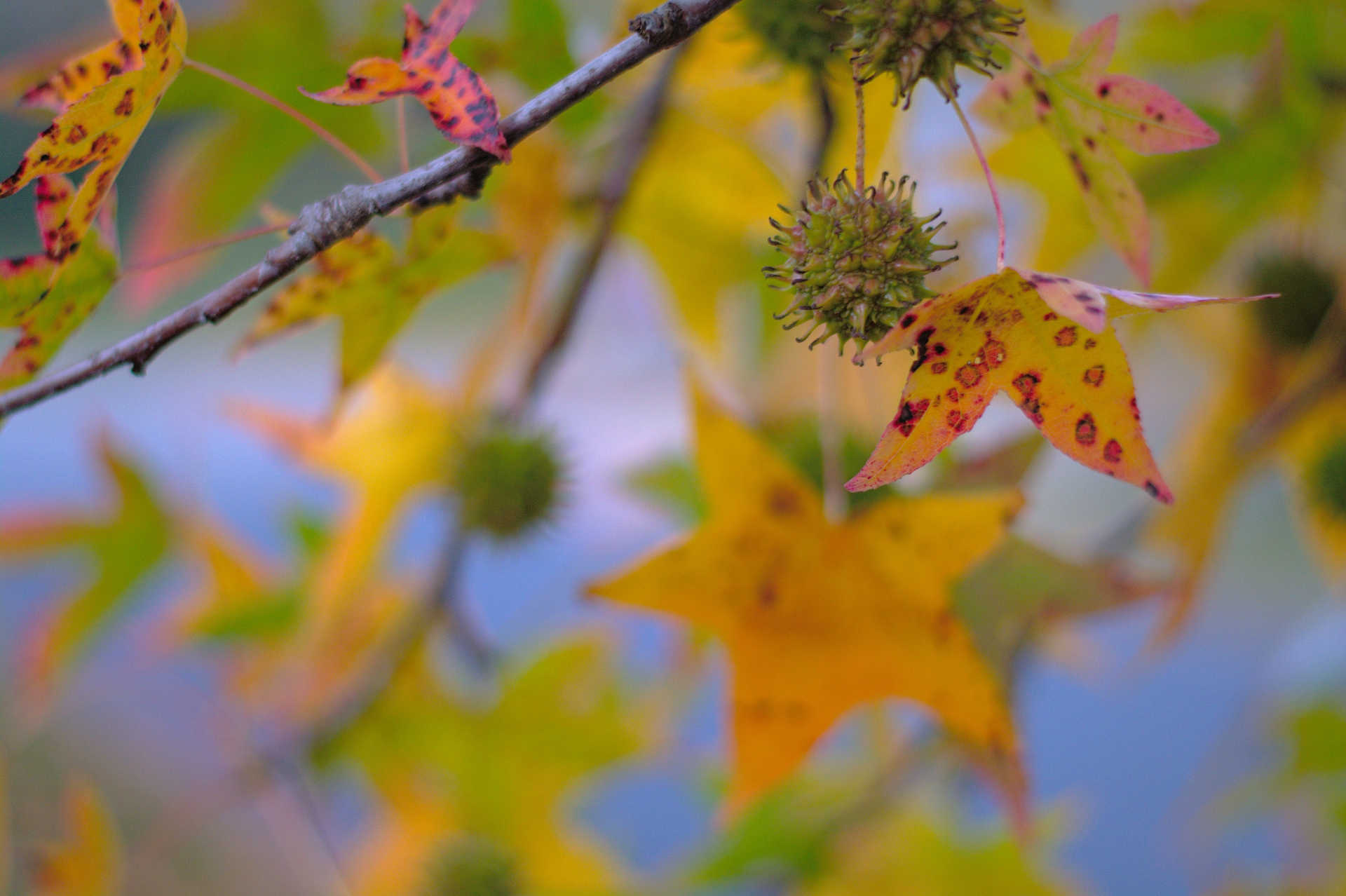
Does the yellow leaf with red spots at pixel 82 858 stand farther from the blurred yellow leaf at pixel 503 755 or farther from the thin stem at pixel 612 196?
the thin stem at pixel 612 196

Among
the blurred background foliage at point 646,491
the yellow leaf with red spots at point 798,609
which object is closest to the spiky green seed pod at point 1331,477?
the blurred background foliage at point 646,491

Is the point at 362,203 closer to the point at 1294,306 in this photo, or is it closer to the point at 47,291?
the point at 47,291

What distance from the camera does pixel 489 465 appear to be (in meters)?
0.52

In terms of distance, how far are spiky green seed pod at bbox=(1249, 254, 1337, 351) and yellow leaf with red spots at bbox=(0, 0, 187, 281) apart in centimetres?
57

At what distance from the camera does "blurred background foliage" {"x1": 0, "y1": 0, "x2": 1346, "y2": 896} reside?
16.4 inches

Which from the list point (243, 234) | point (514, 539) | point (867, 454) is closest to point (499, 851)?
point (514, 539)

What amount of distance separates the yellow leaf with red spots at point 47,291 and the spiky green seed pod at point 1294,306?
1.92 feet

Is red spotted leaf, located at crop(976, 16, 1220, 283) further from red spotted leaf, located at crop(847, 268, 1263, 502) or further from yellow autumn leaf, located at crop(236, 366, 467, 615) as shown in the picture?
yellow autumn leaf, located at crop(236, 366, 467, 615)

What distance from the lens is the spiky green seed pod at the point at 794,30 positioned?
11.6 inches

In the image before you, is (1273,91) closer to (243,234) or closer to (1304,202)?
(1304,202)

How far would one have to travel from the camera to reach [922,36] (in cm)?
19

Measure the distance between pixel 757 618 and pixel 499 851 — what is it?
0.44 m

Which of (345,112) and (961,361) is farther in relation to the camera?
(345,112)

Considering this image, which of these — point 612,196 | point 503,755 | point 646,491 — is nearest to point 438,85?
point 612,196
